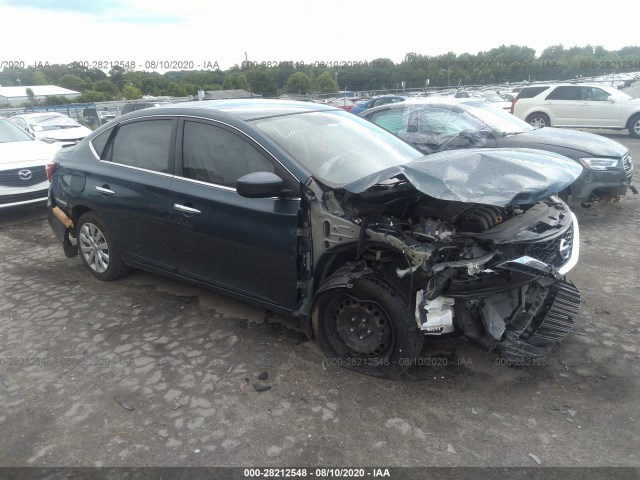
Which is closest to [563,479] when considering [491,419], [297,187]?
[491,419]

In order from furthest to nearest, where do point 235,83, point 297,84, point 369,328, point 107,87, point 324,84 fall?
1. point 107,87
2. point 324,84
3. point 297,84
4. point 235,83
5. point 369,328

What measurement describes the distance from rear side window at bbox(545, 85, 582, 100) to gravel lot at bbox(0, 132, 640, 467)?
1181cm

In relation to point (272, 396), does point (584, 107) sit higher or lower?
higher

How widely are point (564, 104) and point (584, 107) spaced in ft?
1.83

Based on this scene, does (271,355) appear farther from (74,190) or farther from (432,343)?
(74,190)

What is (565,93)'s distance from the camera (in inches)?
553

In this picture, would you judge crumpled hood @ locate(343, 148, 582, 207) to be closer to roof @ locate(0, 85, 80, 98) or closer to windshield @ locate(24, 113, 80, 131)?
windshield @ locate(24, 113, 80, 131)

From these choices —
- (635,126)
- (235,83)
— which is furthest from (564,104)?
(235,83)

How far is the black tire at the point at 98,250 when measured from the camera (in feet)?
14.6

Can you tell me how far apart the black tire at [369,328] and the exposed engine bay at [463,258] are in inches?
3.3

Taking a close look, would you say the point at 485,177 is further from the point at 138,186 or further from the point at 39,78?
the point at 39,78

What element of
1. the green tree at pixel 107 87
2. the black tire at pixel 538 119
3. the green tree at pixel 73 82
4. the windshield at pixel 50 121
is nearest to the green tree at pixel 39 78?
the green tree at pixel 73 82

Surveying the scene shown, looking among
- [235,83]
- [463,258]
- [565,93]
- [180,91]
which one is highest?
[235,83]

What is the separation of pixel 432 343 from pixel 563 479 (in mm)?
1284
